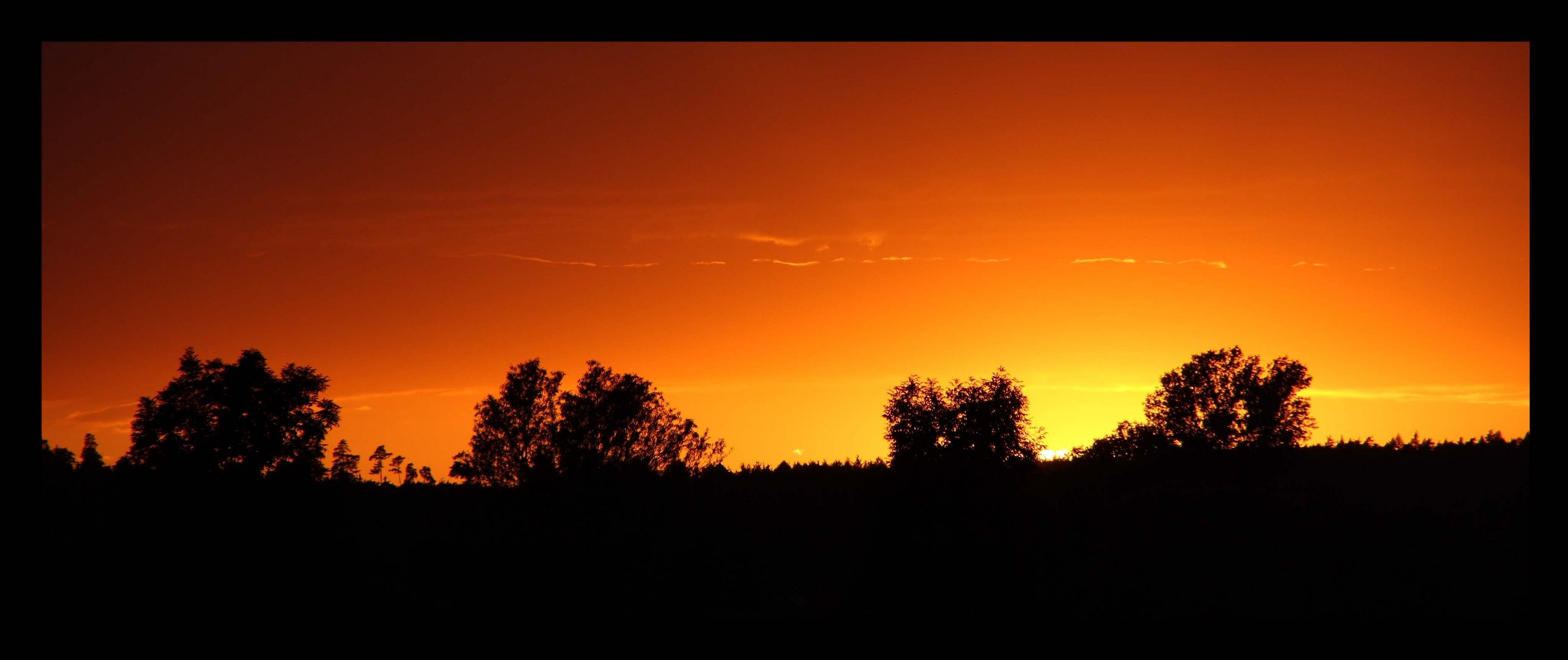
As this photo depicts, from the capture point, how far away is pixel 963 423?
63438 millimetres

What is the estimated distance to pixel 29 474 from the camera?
4.11 m

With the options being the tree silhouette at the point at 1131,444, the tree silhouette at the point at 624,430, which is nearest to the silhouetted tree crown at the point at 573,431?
the tree silhouette at the point at 624,430

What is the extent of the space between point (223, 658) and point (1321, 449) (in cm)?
11072

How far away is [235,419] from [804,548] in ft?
136

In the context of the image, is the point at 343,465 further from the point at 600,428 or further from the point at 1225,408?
the point at 1225,408

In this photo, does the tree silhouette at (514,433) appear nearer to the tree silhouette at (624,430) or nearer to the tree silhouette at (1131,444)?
the tree silhouette at (624,430)

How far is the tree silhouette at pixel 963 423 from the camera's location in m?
62.7

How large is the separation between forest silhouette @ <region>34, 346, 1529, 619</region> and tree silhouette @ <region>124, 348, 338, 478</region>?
121 millimetres

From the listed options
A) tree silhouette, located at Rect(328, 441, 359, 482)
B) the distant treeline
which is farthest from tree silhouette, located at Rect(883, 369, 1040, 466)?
tree silhouette, located at Rect(328, 441, 359, 482)

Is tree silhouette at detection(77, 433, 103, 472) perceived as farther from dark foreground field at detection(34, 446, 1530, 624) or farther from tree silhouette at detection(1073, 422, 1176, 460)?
tree silhouette at detection(1073, 422, 1176, 460)

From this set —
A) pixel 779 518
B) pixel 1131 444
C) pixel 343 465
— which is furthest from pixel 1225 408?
pixel 343 465

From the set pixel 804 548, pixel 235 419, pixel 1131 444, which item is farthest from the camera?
pixel 1131 444
